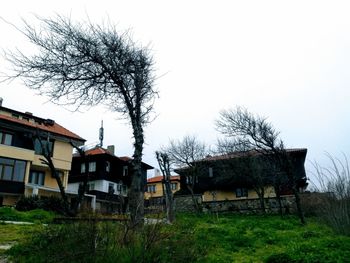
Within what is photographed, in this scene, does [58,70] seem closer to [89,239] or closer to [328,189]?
[89,239]

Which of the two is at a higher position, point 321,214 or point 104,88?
point 104,88

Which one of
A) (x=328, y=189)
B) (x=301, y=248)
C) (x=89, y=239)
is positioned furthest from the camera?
(x=328, y=189)

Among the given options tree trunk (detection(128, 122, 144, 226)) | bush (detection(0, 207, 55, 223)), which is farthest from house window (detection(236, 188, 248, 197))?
tree trunk (detection(128, 122, 144, 226))

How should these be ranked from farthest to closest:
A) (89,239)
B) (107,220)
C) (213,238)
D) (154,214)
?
(213,238) < (154,214) < (107,220) < (89,239)

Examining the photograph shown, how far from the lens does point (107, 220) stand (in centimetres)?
501

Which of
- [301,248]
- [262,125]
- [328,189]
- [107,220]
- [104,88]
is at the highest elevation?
[262,125]

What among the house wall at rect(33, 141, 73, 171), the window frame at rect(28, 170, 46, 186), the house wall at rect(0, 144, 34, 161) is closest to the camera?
the house wall at rect(0, 144, 34, 161)

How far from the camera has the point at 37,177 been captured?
32.5 metres

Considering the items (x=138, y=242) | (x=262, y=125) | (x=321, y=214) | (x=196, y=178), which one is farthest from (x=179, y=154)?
(x=138, y=242)

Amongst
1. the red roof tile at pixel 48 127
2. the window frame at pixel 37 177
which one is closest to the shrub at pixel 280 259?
the red roof tile at pixel 48 127

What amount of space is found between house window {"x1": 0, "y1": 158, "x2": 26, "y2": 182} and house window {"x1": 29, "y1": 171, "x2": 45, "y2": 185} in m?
2.62

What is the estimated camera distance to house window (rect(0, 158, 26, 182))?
2802 centimetres

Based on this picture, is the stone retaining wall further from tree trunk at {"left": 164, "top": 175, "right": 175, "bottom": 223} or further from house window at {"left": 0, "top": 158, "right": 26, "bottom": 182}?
house window at {"left": 0, "top": 158, "right": 26, "bottom": 182}

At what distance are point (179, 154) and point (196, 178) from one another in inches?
138
